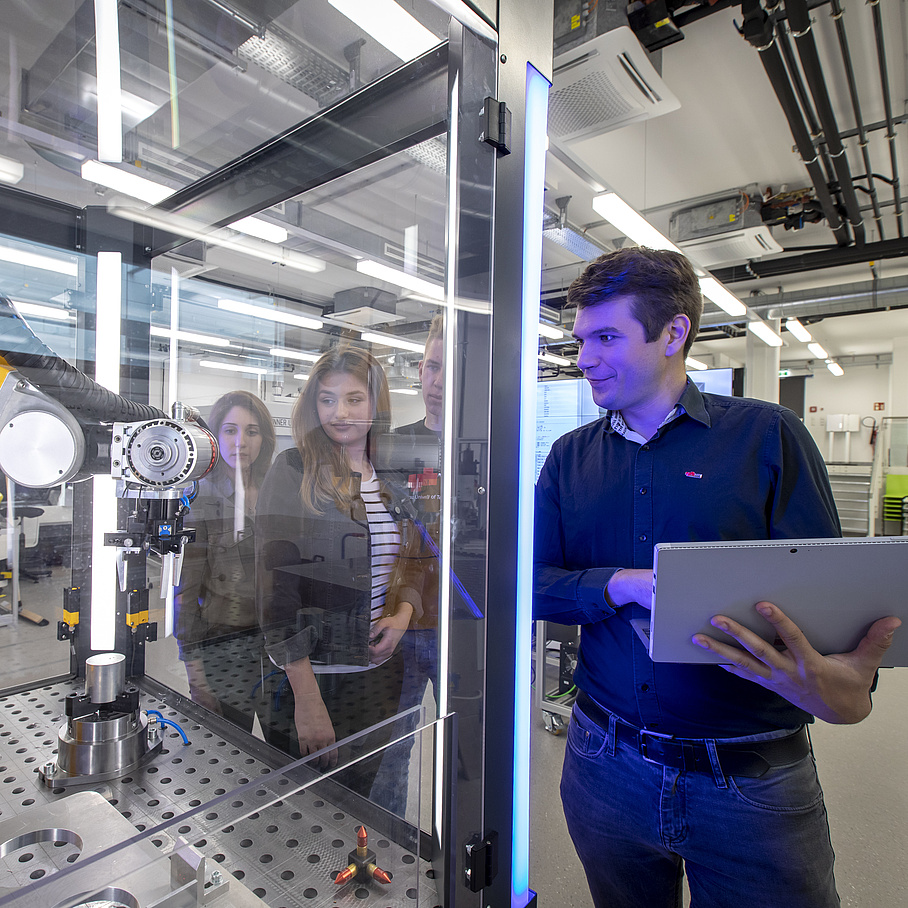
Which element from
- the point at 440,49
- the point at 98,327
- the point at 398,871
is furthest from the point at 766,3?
the point at 398,871

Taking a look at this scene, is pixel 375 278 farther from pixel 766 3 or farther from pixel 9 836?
pixel 766 3

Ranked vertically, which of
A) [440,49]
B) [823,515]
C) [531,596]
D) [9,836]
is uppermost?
[440,49]

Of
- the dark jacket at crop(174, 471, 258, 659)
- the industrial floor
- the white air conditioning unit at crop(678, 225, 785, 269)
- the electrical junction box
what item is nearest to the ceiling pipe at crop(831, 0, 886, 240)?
the white air conditioning unit at crop(678, 225, 785, 269)

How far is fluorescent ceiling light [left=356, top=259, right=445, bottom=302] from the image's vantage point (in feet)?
3.08

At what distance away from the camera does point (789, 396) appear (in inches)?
464

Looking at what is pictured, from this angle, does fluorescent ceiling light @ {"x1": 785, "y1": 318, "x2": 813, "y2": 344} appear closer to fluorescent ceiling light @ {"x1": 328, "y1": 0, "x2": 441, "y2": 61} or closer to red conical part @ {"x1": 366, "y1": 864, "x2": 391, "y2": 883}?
fluorescent ceiling light @ {"x1": 328, "y1": 0, "x2": 441, "y2": 61}

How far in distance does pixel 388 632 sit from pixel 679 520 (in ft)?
1.84

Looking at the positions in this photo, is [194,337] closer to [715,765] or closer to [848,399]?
[715,765]

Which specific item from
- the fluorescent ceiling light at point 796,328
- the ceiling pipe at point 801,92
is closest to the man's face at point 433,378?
the ceiling pipe at point 801,92

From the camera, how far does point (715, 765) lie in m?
0.89

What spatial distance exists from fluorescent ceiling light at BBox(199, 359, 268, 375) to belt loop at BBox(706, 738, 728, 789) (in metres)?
0.95

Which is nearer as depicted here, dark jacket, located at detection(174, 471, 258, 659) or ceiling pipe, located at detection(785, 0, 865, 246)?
dark jacket, located at detection(174, 471, 258, 659)

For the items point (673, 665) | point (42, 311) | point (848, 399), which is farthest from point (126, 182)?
point (848, 399)

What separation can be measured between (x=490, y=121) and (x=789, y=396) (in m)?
13.0
